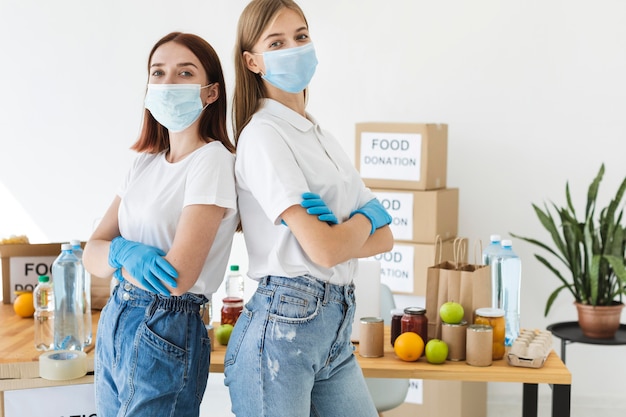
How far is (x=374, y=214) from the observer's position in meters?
1.69

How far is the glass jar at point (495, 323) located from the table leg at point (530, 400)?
0.21 meters

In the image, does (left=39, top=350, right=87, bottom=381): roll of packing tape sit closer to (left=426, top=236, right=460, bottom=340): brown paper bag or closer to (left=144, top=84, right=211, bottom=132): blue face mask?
(left=144, top=84, right=211, bottom=132): blue face mask

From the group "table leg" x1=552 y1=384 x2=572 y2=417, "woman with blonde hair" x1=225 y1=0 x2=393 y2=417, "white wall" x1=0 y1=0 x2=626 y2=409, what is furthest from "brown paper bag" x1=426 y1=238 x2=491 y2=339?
"white wall" x1=0 y1=0 x2=626 y2=409

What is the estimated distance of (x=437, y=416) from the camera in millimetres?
3434

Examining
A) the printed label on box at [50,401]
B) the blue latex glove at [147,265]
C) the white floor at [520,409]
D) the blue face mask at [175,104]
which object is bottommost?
the white floor at [520,409]

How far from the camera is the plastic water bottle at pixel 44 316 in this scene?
2.19m

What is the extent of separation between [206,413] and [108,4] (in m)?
2.25

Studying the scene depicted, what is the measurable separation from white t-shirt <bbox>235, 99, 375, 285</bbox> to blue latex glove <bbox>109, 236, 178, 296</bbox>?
0.58ft

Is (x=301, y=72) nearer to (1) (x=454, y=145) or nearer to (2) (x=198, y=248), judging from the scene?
(2) (x=198, y=248)

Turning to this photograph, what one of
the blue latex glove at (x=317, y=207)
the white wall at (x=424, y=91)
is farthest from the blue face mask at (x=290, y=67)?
the white wall at (x=424, y=91)

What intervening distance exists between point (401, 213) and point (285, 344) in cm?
198

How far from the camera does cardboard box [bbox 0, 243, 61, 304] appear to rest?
8.93 ft

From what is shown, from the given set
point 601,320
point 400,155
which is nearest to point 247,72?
point 400,155

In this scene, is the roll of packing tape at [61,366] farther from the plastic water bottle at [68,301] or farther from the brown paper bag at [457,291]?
the brown paper bag at [457,291]
